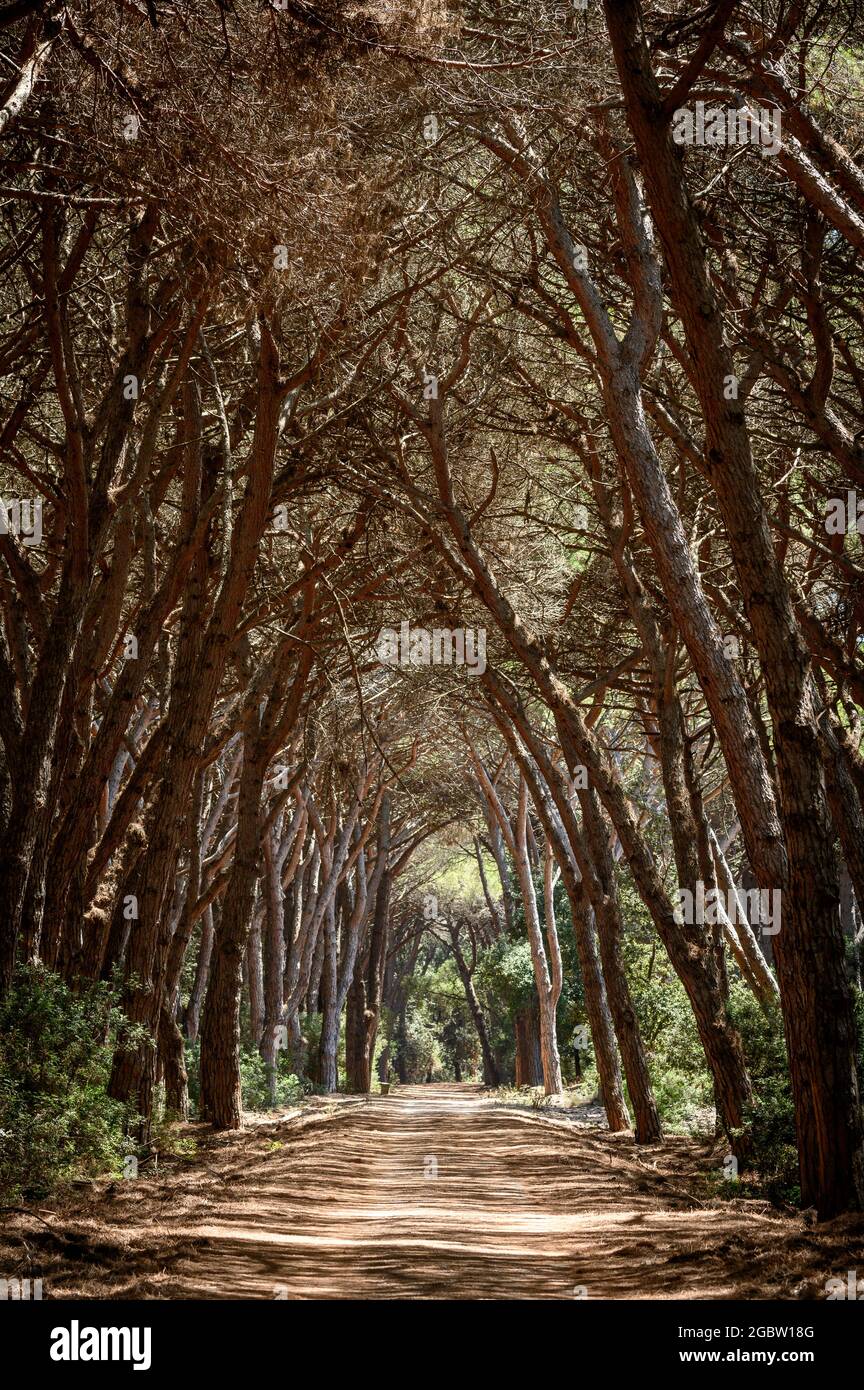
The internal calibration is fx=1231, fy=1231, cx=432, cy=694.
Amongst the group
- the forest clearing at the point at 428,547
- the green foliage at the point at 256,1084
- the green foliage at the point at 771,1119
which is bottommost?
the green foliage at the point at 256,1084

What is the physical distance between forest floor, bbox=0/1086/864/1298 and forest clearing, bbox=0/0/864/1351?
5cm

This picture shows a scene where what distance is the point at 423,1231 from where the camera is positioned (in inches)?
276

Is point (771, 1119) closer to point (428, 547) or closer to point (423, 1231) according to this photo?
point (423, 1231)

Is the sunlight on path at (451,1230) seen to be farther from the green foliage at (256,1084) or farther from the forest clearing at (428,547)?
the green foliage at (256,1084)

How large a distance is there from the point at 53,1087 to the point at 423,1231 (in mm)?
2479

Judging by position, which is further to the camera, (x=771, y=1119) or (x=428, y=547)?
(x=428, y=547)

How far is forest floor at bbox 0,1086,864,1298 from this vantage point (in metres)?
5.12

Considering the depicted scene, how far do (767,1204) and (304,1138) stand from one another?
6570 millimetres

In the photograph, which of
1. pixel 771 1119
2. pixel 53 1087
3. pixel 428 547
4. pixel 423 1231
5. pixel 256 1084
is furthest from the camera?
pixel 256 1084

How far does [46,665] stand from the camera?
8.22 meters

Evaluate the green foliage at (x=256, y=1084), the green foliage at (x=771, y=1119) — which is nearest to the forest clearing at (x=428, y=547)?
→ the green foliage at (x=771, y=1119)

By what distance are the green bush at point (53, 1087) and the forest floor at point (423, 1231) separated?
0.21 meters

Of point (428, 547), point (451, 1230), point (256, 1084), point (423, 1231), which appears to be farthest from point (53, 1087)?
point (256, 1084)

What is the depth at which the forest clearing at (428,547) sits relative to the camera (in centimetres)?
618
